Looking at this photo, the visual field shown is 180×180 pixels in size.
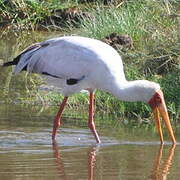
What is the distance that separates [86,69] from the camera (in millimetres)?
9492

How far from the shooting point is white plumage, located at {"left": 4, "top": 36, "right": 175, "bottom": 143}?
364 inches

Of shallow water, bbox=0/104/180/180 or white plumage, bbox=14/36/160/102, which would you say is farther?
white plumage, bbox=14/36/160/102

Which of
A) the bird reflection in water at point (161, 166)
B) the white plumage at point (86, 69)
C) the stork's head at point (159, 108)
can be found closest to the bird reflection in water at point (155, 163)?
the bird reflection in water at point (161, 166)

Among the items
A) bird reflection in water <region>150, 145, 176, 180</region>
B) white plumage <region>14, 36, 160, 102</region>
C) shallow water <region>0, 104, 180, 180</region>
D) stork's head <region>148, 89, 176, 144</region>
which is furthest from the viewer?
white plumage <region>14, 36, 160, 102</region>

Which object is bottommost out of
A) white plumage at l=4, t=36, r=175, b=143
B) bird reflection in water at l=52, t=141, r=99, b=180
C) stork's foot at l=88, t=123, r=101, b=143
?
stork's foot at l=88, t=123, r=101, b=143

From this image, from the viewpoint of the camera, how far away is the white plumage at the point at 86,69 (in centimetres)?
924

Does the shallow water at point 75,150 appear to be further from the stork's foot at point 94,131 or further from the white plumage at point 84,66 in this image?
the white plumage at point 84,66

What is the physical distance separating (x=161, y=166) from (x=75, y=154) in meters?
1.04

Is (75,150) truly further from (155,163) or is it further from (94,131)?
(155,163)

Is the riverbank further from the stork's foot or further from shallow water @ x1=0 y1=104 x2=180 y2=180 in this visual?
the stork's foot

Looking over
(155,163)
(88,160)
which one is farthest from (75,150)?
(155,163)

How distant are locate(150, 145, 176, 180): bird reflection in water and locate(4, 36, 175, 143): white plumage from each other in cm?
57

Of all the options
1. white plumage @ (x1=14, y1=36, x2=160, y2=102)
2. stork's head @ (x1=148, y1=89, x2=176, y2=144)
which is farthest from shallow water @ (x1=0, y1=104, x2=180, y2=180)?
white plumage @ (x1=14, y1=36, x2=160, y2=102)

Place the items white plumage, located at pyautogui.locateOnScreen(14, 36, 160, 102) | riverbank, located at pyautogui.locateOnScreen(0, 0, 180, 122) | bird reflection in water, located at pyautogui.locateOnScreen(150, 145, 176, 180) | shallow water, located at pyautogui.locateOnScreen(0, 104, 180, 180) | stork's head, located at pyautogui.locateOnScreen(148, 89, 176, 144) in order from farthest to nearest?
1. riverbank, located at pyautogui.locateOnScreen(0, 0, 180, 122)
2. white plumage, located at pyautogui.locateOnScreen(14, 36, 160, 102)
3. stork's head, located at pyautogui.locateOnScreen(148, 89, 176, 144)
4. shallow water, located at pyautogui.locateOnScreen(0, 104, 180, 180)
5. bird reflection in water, located at pyautogui.locateOnScreen(150, 145, 176, 180)
